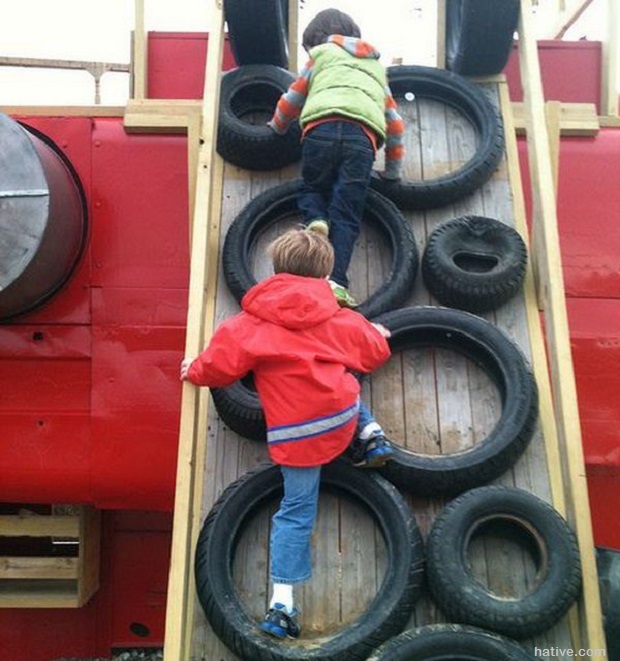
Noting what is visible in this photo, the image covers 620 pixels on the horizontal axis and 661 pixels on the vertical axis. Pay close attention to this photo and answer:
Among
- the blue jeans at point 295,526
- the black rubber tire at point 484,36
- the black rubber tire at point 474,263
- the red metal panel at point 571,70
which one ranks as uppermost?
the red metal panel at point 571,70

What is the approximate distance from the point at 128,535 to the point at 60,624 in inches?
26.5

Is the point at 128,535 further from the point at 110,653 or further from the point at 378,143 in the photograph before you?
the point at 378,143

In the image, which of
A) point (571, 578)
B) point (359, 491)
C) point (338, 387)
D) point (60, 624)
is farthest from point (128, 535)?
point (571, 578)

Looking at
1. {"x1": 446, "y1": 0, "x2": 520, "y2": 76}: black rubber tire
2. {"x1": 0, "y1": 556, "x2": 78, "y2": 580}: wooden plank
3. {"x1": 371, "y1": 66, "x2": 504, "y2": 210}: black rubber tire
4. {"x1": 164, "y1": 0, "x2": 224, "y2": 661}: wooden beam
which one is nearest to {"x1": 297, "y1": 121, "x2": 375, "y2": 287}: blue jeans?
{"x1": 371, "y1": 66, "x2": 504, "y2": 210}: black rubber tire

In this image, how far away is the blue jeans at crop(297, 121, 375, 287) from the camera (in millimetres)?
3268

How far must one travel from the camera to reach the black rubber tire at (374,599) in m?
2.42

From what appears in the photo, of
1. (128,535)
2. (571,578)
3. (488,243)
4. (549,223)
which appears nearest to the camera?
(571,578)

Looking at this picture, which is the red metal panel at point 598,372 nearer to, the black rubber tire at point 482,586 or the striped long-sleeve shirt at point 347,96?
the striped long-sleeve shirt at point 347,96

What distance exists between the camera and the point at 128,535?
4.39m

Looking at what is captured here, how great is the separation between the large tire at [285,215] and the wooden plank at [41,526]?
176 cm

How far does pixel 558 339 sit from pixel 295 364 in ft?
3.61

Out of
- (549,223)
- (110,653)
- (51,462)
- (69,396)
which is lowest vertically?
(110,653)

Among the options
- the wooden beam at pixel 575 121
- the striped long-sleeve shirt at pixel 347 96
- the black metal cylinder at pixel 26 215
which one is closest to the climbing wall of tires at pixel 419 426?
the striped long-sleeve shirt at pixel 347 96

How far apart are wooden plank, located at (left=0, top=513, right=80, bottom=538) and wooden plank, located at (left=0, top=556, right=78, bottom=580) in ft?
0.44
